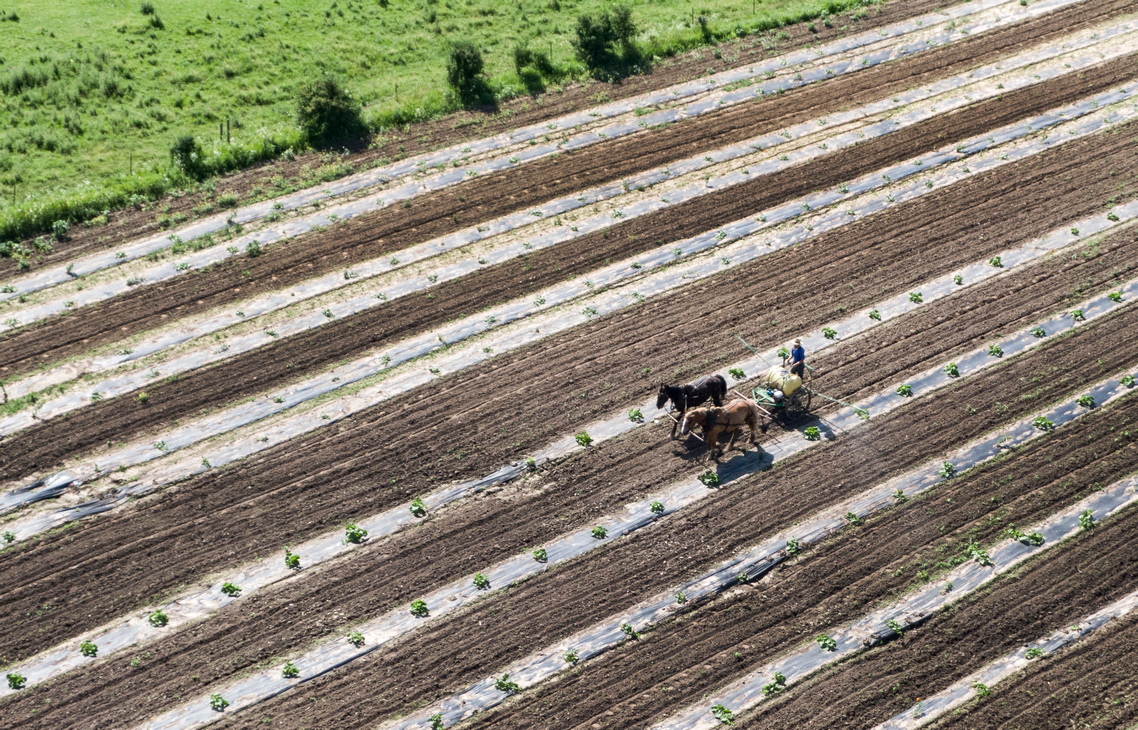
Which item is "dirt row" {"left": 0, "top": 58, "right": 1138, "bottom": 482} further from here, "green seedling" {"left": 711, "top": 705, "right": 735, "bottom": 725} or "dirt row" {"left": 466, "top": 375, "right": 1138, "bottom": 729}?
"green seedling" {"left": 711, "top": 705, "right": 735, "bottom": 725}

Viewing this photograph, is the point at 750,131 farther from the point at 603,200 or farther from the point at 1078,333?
the point at 1078,333

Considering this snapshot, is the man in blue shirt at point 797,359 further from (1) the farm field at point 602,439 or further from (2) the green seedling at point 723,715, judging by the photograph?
(2) the green seedling at point 723,715

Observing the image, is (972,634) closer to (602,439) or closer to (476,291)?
(602,439)

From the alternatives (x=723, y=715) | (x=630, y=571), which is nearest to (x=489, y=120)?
(x=630, y=571)

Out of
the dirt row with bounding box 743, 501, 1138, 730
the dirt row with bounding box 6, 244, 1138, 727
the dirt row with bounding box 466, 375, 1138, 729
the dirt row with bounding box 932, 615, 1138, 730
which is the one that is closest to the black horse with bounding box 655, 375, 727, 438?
the dirt row with bounding box 6, 244, 1138, 727

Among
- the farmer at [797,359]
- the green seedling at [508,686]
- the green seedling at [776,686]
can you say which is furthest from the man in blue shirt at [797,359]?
the green seedling at [508,686]
